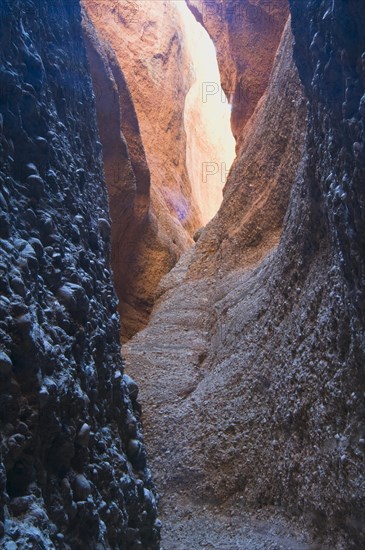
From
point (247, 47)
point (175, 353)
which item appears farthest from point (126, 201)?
point (247, 47)

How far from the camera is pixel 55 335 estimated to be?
219 centimetres

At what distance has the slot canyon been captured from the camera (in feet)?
6.49

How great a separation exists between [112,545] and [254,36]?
9.98 meters

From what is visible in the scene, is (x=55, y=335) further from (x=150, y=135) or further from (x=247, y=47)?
(x=150, y=135)

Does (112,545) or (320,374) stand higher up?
(320,374)

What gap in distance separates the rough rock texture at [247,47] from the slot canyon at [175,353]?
13.4ft

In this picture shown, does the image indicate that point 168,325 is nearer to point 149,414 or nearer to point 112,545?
point 149,414

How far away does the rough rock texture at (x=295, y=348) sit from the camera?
2496 millimetres

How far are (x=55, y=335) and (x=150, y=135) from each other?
13.1 metres

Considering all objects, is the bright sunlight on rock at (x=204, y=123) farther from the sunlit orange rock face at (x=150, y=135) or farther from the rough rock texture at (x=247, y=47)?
the rough rock texture at (x=247, y=47)

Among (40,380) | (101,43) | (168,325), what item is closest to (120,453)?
(40,380)

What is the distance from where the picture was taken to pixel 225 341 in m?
5.54

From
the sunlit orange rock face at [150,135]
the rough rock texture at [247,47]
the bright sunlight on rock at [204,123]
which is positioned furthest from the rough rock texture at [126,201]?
the bright sunlight on rock at [204,123]

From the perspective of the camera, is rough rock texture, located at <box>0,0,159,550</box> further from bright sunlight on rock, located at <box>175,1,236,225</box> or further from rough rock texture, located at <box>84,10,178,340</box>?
bright sunlight on rock, located at <box>175,1,236,225</box>
